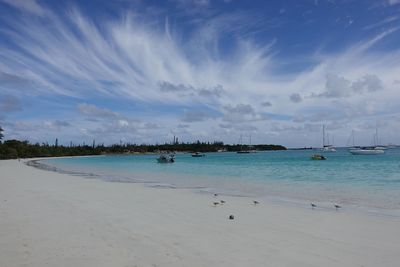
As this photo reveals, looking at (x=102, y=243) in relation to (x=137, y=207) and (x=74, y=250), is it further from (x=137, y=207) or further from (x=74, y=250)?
(x=137, y=207)

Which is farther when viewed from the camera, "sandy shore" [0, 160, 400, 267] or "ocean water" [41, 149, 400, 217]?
"ocean water" [41, 149, 400, 217]

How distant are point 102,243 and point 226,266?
285 cm

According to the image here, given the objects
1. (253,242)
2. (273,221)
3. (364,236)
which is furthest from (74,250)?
(364,236)

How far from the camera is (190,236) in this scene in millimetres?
8266

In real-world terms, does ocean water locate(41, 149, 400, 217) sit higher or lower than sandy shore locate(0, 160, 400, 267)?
higher

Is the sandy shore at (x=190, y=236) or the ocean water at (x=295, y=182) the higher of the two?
the ocean water at (x=295, y=182)

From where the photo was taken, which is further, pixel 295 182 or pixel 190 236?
pixel 295 182

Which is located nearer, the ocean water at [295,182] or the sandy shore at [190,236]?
the sandy shore at [190,236]

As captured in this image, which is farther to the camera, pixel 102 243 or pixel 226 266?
pixel 102 243

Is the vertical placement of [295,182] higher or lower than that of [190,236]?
higher

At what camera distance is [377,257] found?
6770 mm

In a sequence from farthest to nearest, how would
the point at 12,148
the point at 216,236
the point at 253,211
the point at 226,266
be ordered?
the point at 12,148 → the point at 253,211 → the point at 216,236 → the point at 226,266

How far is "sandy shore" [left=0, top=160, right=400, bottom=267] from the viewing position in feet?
21.2

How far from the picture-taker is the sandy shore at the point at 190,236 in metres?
6.48
